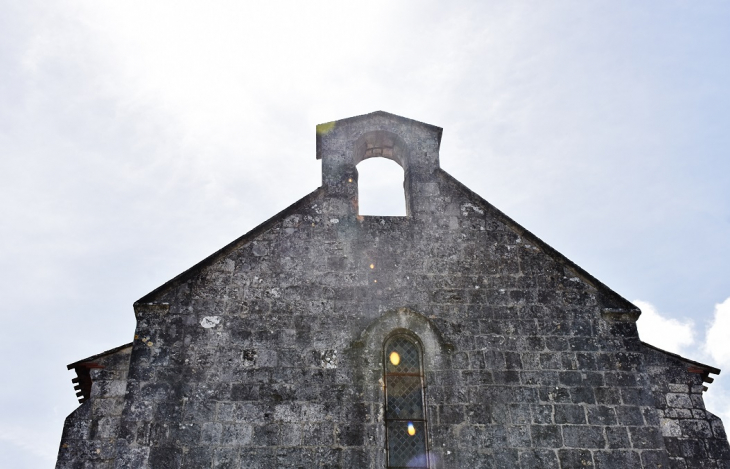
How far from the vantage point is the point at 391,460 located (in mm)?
7527

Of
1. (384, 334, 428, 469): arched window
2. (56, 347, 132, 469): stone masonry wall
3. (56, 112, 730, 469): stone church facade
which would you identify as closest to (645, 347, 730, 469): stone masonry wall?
(56, 112, 730, 469): stone church facade

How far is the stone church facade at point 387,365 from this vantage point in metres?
7.47

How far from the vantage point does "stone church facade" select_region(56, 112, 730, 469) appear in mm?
7473

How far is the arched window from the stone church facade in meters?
0.02

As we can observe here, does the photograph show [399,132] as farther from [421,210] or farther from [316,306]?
[316,306]

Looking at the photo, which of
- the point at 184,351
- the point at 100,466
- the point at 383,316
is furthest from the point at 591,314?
the point at 100,466

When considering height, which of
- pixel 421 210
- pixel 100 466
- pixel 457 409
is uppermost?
pixel 421 210

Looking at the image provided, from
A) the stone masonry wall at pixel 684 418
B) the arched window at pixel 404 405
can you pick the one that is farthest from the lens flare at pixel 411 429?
the stone masonry wall at pixel 684 418

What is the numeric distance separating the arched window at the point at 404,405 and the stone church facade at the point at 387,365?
0.06 feet

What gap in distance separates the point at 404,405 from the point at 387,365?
599 millimetres

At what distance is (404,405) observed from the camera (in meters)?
7.91

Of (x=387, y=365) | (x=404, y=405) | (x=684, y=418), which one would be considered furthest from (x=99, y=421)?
(x=684, y=418)

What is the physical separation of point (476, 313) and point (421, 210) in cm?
192

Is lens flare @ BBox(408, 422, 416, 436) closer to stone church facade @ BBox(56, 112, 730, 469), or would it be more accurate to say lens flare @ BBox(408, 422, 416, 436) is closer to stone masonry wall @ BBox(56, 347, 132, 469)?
stone church facade @ BBox(56, 112, 730, 469)
